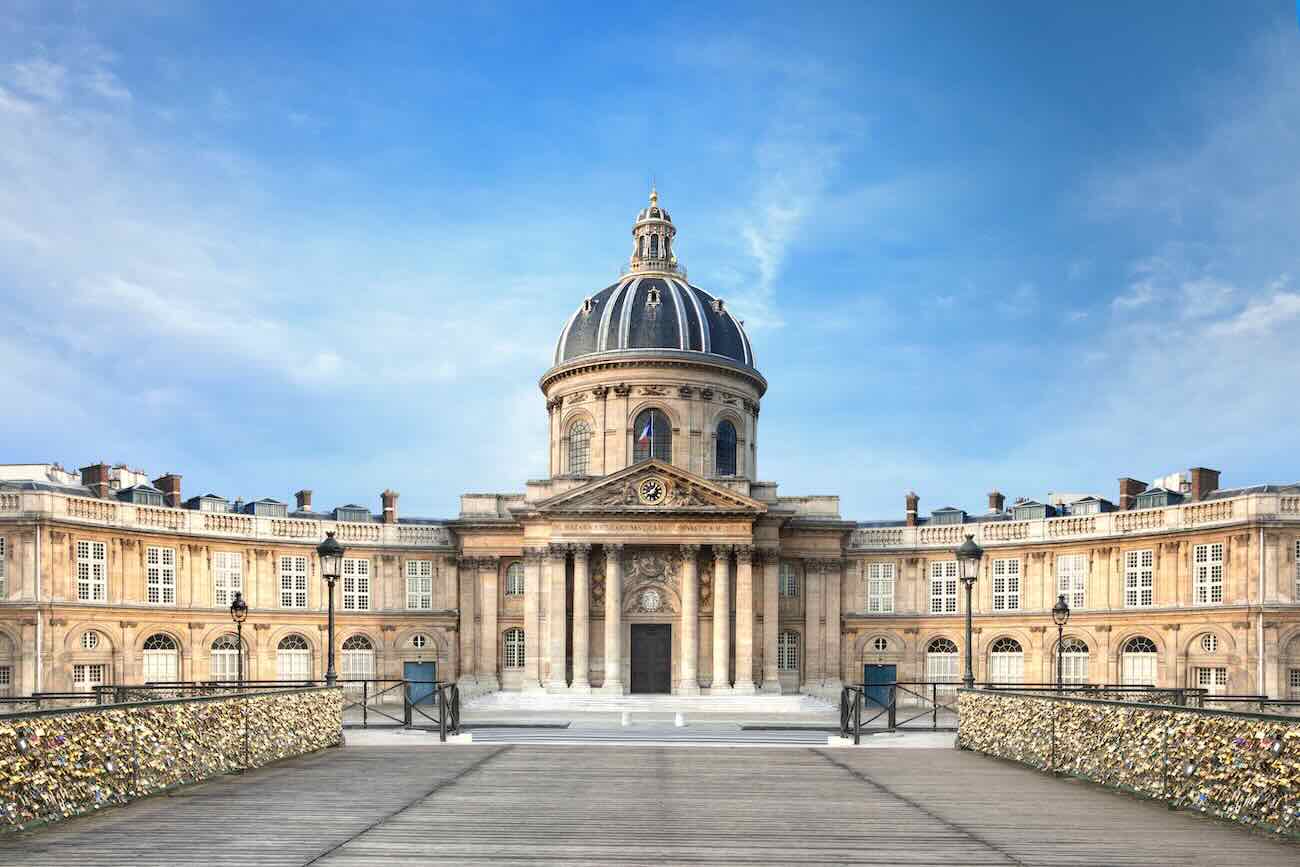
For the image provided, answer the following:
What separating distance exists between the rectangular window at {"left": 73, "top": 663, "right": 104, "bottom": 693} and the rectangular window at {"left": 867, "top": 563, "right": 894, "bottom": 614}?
1499 inches

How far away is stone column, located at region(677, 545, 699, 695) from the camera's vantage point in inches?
2349

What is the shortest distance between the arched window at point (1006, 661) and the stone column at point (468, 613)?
87.8 feet

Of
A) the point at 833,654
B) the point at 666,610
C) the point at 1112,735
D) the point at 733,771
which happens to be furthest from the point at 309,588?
the point at 1112,735

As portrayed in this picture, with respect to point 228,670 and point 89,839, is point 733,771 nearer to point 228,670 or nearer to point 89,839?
point 89,839

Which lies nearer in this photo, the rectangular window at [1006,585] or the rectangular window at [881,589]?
the rectangular window at [1006,585]

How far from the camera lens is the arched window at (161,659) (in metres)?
60.5

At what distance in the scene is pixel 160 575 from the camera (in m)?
61.5

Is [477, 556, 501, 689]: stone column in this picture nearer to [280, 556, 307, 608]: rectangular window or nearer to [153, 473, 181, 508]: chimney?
[280, 556, 307, 608]: rectangular window

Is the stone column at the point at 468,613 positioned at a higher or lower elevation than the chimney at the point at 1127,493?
lower

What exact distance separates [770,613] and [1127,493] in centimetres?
1920

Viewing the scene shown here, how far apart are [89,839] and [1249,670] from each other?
50.8 m

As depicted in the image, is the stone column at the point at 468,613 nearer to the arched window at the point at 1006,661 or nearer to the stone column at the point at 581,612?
the stone column at the point at 581,612

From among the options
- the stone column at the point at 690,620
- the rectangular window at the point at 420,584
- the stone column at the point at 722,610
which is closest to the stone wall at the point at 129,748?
the stone column at the point at 690,620

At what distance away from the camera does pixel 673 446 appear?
6712 cm
